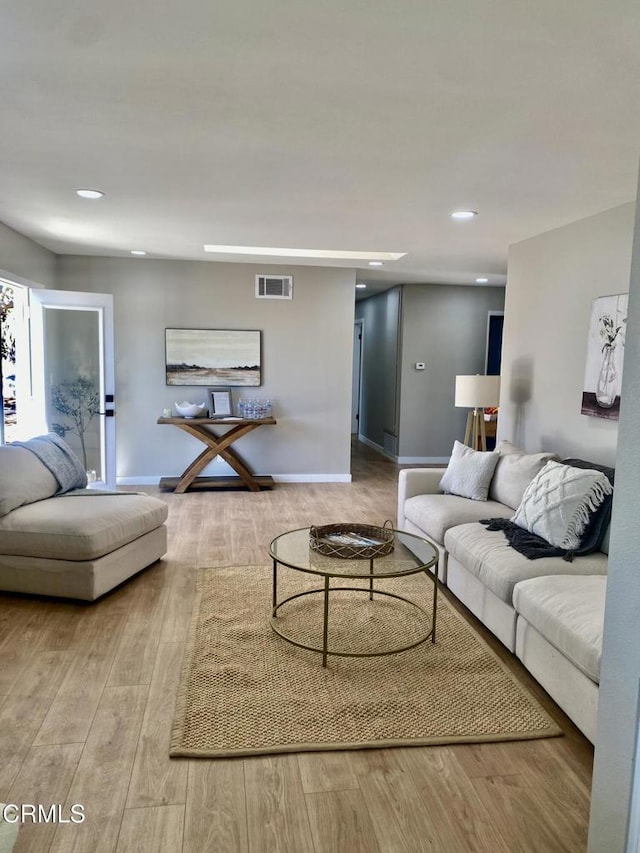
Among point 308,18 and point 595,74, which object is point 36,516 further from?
point 595,74

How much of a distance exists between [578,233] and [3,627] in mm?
4119

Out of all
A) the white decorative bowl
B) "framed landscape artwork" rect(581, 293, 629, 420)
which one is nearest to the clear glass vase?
"framed landscape artwork" rect(581, 293, 629, 420)

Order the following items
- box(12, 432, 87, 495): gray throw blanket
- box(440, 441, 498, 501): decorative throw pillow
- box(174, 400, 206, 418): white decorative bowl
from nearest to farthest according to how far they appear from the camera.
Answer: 1. box(12, 432, 87, 495): gray throw blanket
2. box(440, 441, 498, 501): decorative throw pillow
3. box(174, 400, 206, 418): white decorative bowl

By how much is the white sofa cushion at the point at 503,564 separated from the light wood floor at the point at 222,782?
0.37 metres

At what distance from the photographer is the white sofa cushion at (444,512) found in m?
3.70

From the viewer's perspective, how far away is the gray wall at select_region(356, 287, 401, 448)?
813 centimetres

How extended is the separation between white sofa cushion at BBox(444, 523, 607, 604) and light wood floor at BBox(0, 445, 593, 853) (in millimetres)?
368

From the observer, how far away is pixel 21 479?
143 inches

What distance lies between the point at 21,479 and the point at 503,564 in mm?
2813

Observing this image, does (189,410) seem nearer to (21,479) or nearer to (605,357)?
(21,479)

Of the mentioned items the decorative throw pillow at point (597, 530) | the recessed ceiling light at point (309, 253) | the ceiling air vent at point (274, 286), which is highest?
the recessed ceiling light at point (309, 253)

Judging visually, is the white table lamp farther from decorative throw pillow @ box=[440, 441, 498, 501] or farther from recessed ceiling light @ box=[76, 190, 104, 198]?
recessed ceiling light @ box=[76, 190, 104, 198]

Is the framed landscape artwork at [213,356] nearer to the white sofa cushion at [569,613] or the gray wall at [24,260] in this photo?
the gray wall at [24,260]

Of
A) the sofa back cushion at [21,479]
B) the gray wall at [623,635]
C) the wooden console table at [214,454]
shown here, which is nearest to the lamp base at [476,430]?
the wooden console table at [214,454]
